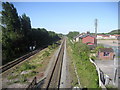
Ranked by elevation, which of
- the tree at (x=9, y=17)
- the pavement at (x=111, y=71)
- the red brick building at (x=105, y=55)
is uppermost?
the tree at (x=9, y=17)

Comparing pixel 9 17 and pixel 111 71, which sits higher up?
pixel 9 17

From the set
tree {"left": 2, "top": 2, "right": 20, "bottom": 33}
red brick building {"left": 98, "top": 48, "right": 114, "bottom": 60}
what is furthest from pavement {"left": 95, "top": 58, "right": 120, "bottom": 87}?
tree {"left": 2, "top": 2, "right": 20, "bottom": 33}

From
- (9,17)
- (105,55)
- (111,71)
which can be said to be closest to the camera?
(111,71)

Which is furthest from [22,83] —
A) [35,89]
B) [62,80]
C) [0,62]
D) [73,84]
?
[0,62]

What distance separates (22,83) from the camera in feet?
32.8

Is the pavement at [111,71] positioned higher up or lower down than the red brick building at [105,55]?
lower down

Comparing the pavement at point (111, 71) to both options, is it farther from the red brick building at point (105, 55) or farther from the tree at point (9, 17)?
the tree at point (9, 17)

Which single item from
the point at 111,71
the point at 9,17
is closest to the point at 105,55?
the point at 111,71

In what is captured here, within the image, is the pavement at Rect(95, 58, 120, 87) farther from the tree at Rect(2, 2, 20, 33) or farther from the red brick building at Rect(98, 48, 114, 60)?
the tree at Rect(2, 2, 20, 33)

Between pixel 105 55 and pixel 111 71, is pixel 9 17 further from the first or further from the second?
pixel 111 71

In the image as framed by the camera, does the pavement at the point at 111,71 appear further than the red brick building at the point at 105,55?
No

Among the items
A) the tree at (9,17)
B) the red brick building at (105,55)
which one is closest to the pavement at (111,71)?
the red brick building at (105,55)

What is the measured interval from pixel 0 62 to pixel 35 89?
35.9 feet

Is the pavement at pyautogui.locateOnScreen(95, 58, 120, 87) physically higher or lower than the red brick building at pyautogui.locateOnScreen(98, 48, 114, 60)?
lower
